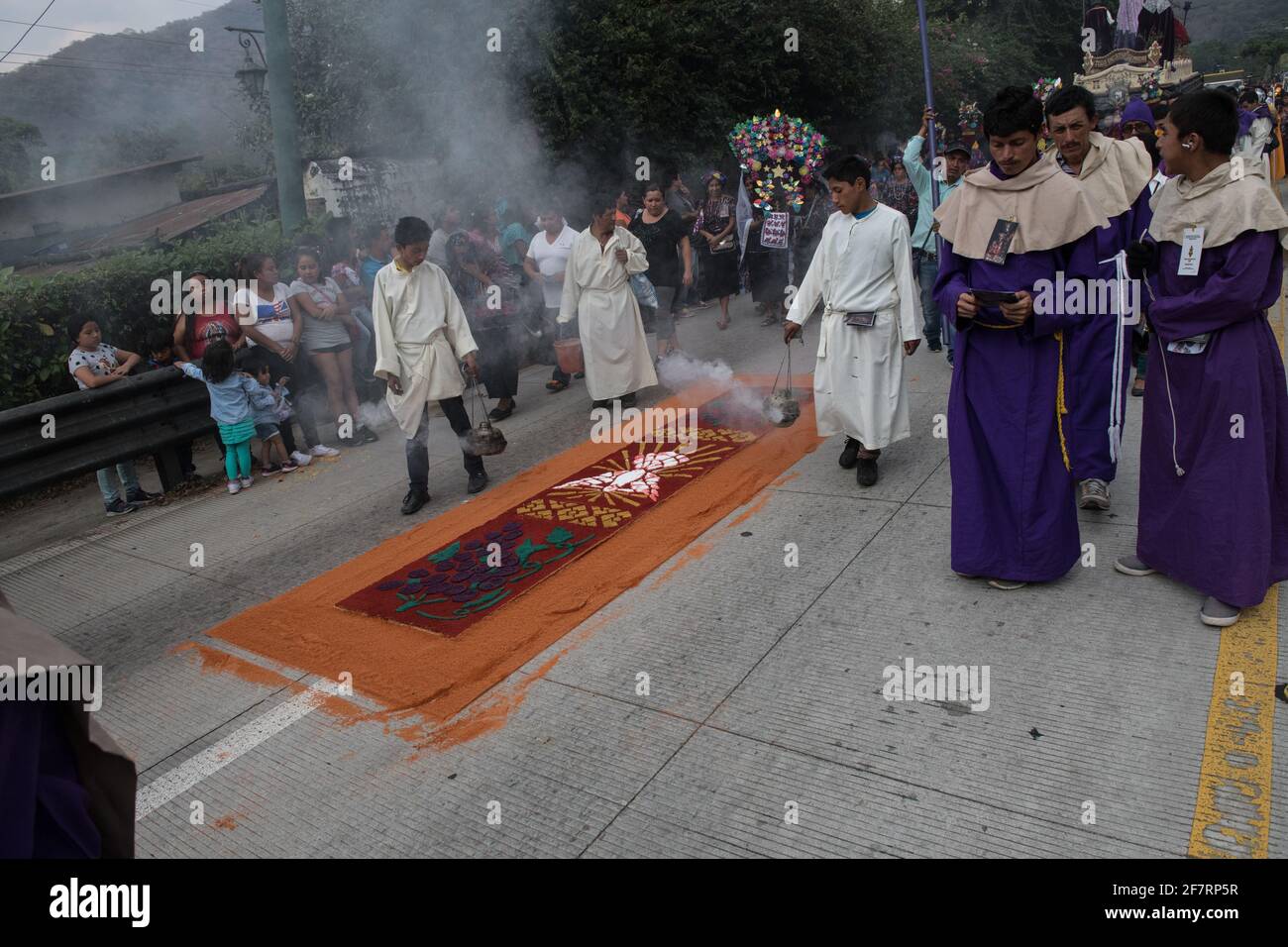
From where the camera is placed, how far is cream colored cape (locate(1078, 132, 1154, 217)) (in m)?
4.59

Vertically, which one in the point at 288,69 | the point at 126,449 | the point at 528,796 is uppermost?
the point at 288,69

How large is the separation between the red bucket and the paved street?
11.7ft

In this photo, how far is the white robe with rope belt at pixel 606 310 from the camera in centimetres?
777

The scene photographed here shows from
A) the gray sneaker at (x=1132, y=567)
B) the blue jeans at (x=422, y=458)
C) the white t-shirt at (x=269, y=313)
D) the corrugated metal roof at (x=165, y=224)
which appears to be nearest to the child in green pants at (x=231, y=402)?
the white t-shirt at (x=269, y=313)

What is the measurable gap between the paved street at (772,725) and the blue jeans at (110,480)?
69.5 inches

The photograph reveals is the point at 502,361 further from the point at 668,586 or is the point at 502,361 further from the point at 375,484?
the point at 668,586

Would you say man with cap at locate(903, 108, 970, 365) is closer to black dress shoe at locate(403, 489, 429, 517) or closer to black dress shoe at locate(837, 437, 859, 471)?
black dress shoe at locate(837, 437, 859, 471)

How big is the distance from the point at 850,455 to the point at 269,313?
4.65 meters

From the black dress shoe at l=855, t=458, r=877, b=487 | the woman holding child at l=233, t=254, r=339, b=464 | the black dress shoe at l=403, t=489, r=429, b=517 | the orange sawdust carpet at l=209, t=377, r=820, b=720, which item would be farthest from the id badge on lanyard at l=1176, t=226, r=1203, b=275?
the woman holding child at l=233, t=254, r=339, b=464

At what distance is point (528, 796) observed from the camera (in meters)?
3.08

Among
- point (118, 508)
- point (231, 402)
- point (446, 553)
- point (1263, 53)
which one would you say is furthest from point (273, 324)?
point (1263, 53)

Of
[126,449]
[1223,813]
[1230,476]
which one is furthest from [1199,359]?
[126,449]

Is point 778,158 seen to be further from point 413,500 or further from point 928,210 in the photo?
point 413,500
